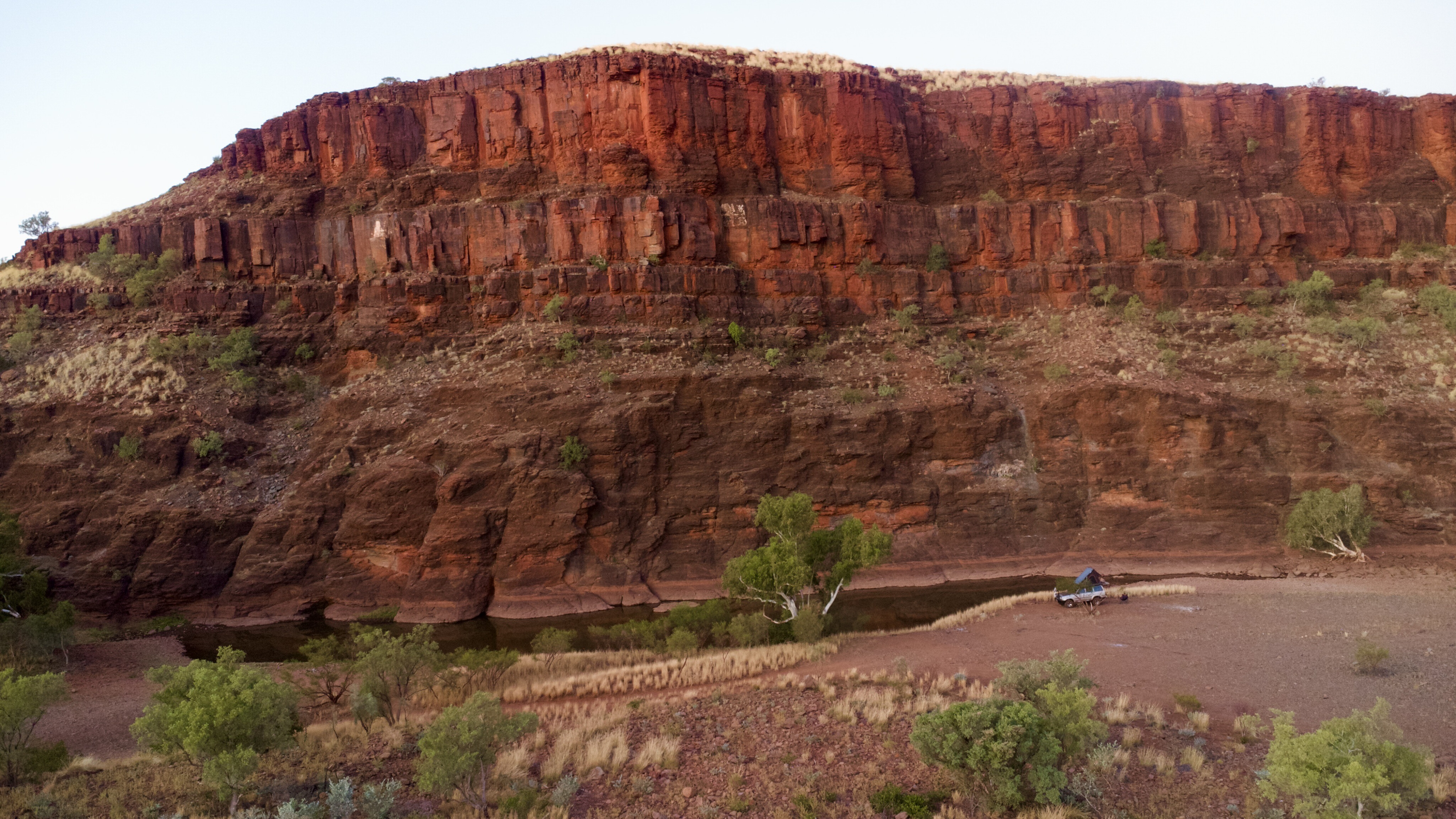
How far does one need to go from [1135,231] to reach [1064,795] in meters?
40.5

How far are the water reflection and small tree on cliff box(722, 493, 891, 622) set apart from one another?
165cm

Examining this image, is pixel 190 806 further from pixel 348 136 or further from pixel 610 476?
pixel 348 136

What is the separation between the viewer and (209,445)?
33.7m

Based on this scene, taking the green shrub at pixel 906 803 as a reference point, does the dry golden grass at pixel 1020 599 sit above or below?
below

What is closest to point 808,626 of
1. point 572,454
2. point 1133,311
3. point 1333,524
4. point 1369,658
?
point 572,454

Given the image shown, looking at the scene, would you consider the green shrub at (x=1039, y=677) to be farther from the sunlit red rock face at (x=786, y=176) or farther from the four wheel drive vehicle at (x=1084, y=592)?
the sunlit red rock face at (x=786, y=176)

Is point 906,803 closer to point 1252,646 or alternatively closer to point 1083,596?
point 1252,646

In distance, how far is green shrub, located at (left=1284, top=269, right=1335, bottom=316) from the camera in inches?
1603

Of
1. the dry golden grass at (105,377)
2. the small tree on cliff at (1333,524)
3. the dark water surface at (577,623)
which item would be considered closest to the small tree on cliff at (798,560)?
the dark water surface at (577,623)

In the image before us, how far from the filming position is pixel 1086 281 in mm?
43156

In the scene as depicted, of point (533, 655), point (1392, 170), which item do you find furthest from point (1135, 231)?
point (533, 655)

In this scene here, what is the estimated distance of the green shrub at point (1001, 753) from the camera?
Result: 1172 centimetres

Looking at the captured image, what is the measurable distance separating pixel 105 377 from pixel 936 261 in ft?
137

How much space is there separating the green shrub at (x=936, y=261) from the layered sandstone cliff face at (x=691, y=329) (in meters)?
0.51
